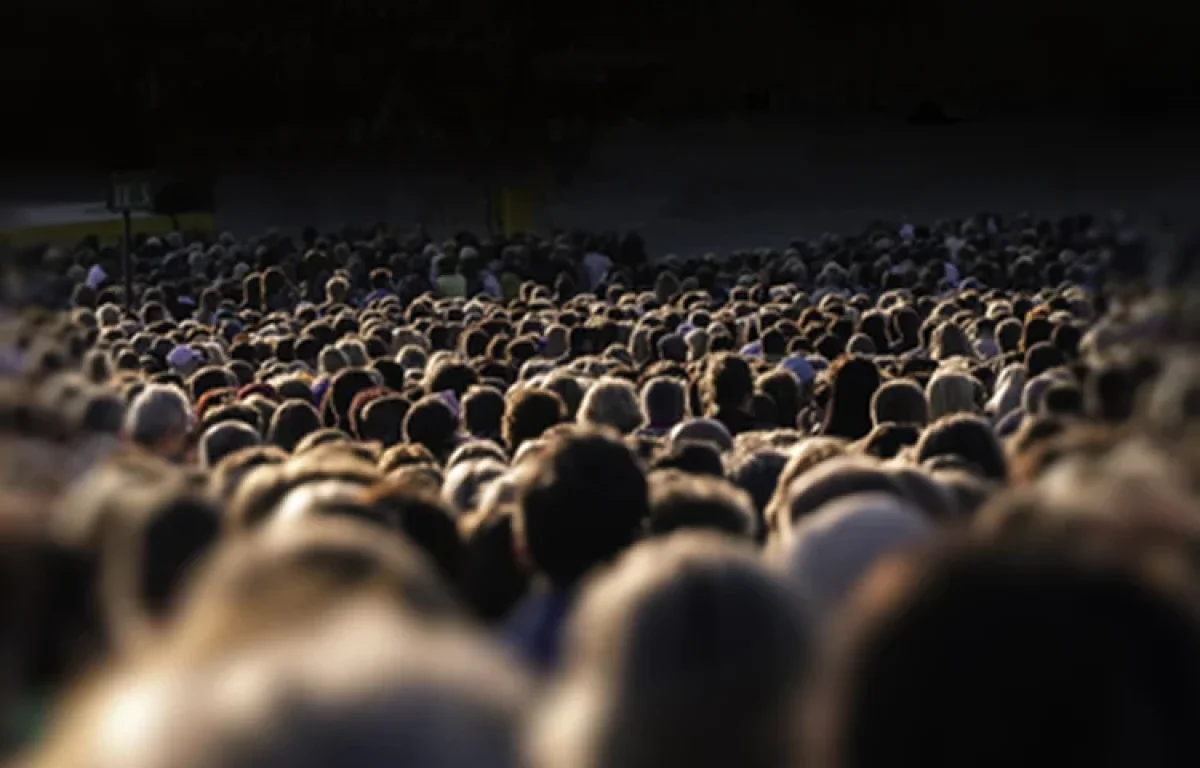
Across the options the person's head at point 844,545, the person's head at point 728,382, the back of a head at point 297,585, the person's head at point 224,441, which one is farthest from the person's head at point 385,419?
the back of a head at point 297,585

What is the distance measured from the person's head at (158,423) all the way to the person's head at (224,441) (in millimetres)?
203

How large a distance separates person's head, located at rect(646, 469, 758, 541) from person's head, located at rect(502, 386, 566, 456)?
151 inches

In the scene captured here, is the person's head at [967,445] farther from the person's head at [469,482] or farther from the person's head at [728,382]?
the person's head at [728,382]

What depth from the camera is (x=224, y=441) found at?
8242 mm

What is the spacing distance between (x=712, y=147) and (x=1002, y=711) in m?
55.0

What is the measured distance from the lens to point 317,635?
72.0 inches

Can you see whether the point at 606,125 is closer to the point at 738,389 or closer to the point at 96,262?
the point at 96,262

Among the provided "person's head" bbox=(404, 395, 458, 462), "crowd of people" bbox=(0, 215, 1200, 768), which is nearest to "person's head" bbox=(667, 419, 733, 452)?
"crowd of people" bbox=(0, 215, 1200, 768)

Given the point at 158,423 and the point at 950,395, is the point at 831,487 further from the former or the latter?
the point at 950,395

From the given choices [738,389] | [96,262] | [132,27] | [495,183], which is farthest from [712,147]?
[738,389]

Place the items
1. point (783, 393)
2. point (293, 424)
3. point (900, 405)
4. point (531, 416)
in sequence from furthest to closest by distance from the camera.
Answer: point (783, 393) < point (293, 424) < point (900, 405) < point (531, 416)

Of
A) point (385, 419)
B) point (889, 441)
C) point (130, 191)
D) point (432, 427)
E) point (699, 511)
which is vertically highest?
point (699, 511)

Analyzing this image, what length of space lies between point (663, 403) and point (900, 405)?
4.02 ft

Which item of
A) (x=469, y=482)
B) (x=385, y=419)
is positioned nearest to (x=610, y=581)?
(x=469, y=482)
